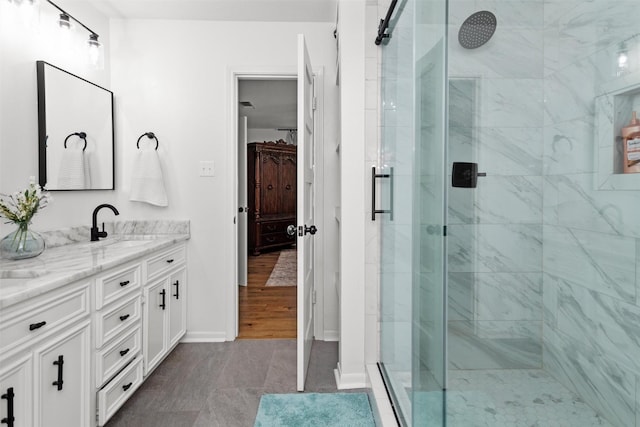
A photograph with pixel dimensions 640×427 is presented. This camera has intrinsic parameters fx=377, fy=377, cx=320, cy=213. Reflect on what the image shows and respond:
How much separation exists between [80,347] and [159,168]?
1511mm

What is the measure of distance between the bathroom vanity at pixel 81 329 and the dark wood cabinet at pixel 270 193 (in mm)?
4344

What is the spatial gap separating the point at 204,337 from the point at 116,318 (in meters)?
1.13

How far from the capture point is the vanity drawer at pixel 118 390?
172cm

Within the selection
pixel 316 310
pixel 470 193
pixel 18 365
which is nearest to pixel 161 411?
pixel 18 365

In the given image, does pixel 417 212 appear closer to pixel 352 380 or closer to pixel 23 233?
pixel 352 380

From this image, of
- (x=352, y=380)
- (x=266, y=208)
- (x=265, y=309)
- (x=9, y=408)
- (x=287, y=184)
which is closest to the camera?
(x=9, y=408)

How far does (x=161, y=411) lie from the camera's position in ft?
6.40

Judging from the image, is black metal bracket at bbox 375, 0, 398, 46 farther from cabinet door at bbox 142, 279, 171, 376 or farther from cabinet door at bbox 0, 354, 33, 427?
cabinet door at bbox 0, 354, 33, 427

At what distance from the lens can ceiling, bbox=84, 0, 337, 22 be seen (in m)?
2.60

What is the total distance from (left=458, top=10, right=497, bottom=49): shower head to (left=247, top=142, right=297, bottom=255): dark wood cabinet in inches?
206

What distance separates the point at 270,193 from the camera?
279 inches

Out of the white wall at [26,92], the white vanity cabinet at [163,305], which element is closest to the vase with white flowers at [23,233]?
the white wall at [26,92]

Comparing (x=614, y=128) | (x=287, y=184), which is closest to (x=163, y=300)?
(x=614, y=128)

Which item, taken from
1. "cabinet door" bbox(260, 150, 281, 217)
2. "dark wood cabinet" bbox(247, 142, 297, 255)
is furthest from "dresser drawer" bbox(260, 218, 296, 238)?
"cabinet door" bbox(260, 150, 281, 217)
